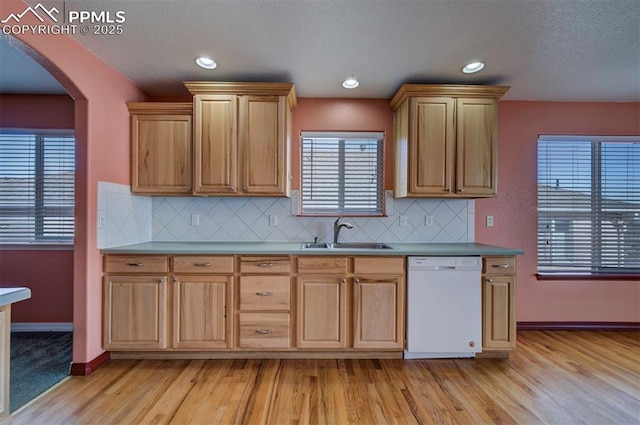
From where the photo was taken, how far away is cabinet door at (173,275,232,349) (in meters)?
2.37

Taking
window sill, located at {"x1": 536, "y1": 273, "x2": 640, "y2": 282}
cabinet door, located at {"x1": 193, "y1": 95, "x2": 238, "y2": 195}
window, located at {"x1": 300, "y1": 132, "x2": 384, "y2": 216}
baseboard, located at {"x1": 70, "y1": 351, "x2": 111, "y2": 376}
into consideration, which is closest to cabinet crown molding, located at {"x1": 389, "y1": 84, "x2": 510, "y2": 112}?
window, located at {"x1": 300, "y1": 132, "x2": 384, "y2": 216}

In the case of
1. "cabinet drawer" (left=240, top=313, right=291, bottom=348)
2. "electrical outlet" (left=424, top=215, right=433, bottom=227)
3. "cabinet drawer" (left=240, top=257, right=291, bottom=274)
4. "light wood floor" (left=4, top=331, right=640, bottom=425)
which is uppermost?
"electrical outlet" (left=424, top=215, right=433, bottom=227)

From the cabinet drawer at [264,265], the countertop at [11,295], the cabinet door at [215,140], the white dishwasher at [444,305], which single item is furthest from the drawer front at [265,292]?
the countertop at [11,295]

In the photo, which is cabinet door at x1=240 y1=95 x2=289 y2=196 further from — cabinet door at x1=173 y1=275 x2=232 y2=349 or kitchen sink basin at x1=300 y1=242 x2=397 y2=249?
cabinet door at x1=173 y1=275 x2=232 y2=349

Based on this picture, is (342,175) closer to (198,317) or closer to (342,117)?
(342,117)

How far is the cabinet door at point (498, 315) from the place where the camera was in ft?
7.96

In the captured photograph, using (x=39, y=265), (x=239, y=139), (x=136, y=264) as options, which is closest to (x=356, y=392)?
(x=136, y=264)

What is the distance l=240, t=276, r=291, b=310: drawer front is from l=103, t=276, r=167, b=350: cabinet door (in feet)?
2.06

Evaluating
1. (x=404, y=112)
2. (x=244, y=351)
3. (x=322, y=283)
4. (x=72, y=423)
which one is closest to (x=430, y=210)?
(x=404, y=112)

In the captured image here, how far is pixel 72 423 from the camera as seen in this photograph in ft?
5.60

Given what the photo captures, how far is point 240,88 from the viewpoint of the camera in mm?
2578

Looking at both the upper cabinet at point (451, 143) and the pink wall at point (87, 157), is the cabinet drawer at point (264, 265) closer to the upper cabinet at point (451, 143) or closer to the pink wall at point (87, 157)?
the pink wall at point (87, 157)

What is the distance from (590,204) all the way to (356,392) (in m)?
3.07

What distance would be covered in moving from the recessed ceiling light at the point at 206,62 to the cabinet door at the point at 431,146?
166 cm
